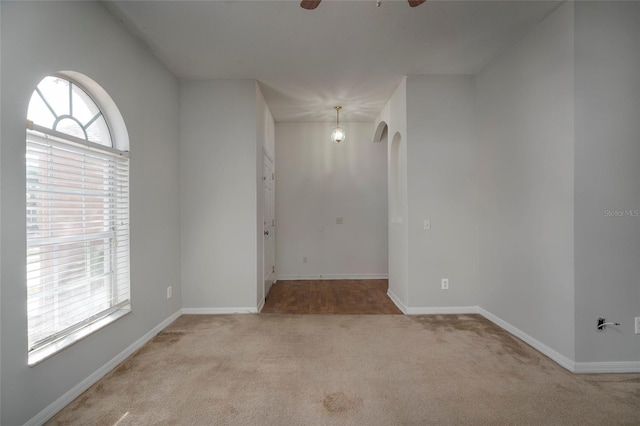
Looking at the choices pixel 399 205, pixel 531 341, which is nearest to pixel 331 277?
pixel 399 205

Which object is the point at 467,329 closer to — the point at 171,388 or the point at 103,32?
the point at 171,388

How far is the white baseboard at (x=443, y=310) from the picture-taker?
3.43m

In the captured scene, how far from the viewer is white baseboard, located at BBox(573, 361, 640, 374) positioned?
2.20m

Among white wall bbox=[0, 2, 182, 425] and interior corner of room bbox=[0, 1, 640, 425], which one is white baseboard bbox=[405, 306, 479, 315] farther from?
white wall bbox=[0, 2, 182, 425]

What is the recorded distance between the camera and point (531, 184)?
263cm

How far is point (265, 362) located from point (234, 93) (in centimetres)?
291

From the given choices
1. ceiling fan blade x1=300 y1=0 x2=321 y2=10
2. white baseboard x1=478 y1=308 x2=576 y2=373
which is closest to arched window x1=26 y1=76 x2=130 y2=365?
ceiling fan blade x1=300 y1=0 x2=321 y2=10

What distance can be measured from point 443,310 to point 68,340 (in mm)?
3455

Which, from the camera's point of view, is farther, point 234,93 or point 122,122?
point 234,93

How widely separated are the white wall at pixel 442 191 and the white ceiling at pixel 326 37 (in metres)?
0.32

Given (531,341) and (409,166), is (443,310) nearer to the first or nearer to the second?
(531,341)

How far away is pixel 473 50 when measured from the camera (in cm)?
292

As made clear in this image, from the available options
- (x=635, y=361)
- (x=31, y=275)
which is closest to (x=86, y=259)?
(x=31, y=275)

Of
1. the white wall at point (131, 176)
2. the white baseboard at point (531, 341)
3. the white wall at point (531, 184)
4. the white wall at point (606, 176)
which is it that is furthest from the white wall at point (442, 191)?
the white wall at point (131, 176)
